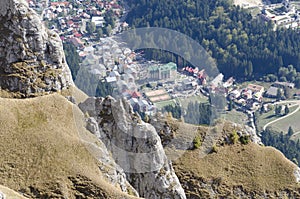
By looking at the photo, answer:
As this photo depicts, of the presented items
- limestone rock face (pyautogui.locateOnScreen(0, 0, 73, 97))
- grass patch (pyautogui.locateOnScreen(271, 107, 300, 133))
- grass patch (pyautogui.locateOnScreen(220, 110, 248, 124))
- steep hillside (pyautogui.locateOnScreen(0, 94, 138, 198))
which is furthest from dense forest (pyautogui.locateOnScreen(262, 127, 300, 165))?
steep hillside (pyautogui.locateOnScreen(0, 94, 138, 198))

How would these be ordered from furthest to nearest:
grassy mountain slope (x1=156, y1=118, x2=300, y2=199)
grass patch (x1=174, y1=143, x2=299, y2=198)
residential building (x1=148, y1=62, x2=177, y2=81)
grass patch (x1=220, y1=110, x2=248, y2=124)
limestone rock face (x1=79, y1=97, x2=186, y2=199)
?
grass patch (x1=220, y1=110, x2=248, y2=124) → residential building (x1=148, y1=62, x2=177, y2=81) → grass patch (x1=174, y1=143, x2=299, y2=198) → grassy mountain slope (x1=156, y1=118, x2=300, y2=199) → limestone rock face (x1=79, y1=97, x2=186, y2=199)

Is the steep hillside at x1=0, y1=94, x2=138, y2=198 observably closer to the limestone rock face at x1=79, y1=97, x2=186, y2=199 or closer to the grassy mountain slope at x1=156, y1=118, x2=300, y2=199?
the limestone rock face at x1=79, y1=97, x2=186, y2=199

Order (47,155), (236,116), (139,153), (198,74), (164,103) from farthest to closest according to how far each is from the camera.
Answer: (236,116)
(198,74)
(164,103)
(139,153)
(47,155)

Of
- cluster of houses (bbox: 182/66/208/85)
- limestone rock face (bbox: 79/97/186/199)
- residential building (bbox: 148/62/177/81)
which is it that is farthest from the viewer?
cluster of houses (bbox: 182/66/208/85)

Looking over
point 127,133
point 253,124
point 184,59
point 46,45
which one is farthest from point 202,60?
point 127,133

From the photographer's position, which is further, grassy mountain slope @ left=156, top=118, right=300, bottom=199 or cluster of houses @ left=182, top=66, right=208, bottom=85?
cluster of houses @ left=182, top=66, right=208, bottom=85

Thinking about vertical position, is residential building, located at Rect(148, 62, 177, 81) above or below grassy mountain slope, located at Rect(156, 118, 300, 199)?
below

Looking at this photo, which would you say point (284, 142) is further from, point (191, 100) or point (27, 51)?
point (27, 51)

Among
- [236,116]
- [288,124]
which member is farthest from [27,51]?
[288,124]
